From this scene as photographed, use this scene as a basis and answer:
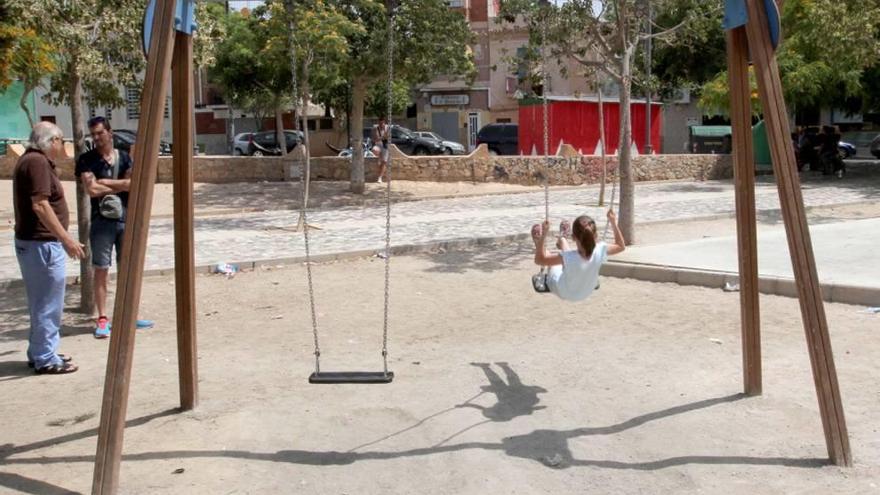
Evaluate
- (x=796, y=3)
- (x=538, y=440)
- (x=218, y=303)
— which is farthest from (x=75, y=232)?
(x=796, y=3)

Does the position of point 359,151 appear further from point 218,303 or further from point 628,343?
point 628,343

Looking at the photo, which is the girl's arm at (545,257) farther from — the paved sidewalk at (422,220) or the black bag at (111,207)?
the paved sidewalk at (422,220)

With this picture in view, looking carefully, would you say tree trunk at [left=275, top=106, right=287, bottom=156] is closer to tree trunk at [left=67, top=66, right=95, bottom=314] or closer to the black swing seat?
tree trunk at [left=67, top=66, right=95, bottom=314]

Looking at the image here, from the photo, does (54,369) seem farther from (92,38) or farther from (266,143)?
(266,143)

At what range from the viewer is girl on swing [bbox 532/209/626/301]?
5.64 metres

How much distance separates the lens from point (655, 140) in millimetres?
32000

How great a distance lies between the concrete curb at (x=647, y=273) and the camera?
27.4ft

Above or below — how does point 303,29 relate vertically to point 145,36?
above

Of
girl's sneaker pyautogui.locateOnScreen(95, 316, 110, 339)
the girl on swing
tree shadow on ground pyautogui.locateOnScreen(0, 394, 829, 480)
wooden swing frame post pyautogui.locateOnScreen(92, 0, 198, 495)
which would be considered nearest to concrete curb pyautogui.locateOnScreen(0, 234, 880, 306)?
the girl on swing

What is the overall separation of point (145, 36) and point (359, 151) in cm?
1646

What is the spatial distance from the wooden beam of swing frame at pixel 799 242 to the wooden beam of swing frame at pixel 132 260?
10.0 ft

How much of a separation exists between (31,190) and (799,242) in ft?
16.3

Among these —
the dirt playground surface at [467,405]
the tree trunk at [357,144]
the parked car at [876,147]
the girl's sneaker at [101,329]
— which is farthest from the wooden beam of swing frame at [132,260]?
the parked car at [876,147]

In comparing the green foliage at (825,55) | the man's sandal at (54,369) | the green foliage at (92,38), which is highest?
the green foliage at (825,55)
